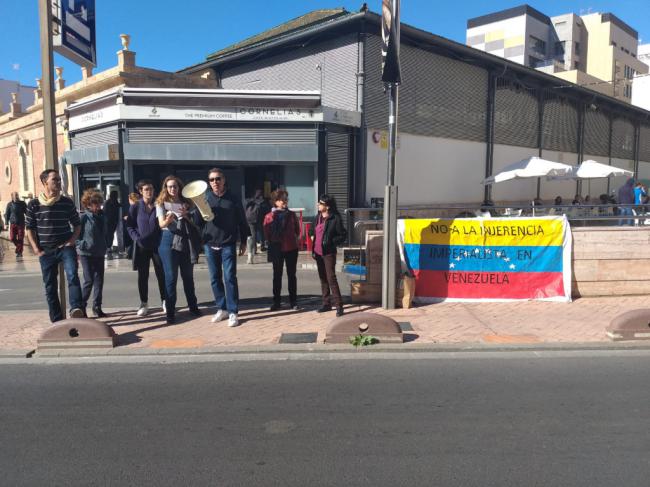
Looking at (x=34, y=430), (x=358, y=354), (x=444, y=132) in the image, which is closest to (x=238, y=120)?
(x=444, y=132)

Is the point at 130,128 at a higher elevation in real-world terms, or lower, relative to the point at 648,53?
lower

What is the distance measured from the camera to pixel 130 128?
1445 centimetres

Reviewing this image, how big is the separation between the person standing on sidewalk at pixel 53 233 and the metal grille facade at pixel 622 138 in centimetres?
3232

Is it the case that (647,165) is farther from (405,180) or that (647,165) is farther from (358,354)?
(358,354)

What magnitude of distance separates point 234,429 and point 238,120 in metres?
11.9

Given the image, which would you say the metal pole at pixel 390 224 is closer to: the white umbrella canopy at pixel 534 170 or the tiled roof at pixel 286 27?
the white umbrella canopy at pixel 534 170

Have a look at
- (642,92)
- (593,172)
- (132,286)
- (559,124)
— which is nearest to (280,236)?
(132,286)

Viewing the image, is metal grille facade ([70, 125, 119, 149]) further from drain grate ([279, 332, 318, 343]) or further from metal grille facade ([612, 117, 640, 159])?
metal grille facade ([612, 117, 640, 159])

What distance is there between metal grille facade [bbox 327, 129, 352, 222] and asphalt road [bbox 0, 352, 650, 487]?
10414 millimetres

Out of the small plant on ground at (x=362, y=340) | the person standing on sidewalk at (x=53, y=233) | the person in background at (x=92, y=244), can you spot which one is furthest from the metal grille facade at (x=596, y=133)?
the person standing on sidewalk at (x=53, y=233)

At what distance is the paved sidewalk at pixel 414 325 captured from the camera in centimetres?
594

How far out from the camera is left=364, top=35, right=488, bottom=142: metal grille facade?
16.1 metres

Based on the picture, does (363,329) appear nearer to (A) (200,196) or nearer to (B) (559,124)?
(A) (200,196)

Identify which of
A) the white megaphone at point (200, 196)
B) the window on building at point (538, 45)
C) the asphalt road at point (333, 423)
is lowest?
the asphalt road at point (333, 423)
